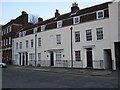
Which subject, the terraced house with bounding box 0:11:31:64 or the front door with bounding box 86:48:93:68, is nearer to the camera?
the front door with bounding box 86:48:93:68

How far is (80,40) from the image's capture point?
23.7 meters

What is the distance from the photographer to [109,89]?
8.95 metres

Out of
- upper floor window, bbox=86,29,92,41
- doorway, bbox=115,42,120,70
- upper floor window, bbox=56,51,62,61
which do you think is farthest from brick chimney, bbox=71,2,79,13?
doorway, bbox=115,42,120,70

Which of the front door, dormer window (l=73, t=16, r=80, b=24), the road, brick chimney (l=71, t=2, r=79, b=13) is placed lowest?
the road

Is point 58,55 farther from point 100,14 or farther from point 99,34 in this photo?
point 100,14

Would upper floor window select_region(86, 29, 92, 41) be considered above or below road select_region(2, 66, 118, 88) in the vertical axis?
above

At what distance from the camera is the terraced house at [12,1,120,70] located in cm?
1942

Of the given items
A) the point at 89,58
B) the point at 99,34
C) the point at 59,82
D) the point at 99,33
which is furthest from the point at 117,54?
the point at 59,82

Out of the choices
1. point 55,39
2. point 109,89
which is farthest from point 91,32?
point 109,89

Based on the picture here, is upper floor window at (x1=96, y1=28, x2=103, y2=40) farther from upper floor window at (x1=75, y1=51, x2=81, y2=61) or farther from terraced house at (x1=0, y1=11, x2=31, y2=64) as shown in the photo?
terraced house at (x1=0, y1=11, x2=31, y2=64)

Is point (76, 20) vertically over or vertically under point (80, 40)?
over

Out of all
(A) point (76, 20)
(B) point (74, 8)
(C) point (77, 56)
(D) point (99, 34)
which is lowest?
(C) point (77, 56)

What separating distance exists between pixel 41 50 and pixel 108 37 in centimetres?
1387

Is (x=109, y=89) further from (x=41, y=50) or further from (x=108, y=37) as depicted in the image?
(x=41, y=50)
